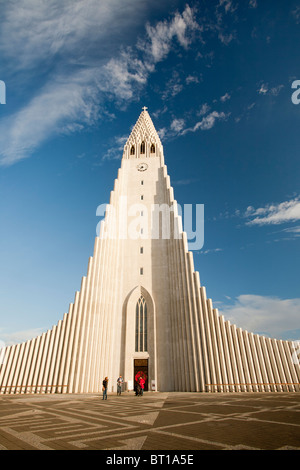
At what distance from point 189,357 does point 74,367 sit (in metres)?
10.1

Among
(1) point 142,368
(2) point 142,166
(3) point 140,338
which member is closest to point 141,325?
(3) point 140,338

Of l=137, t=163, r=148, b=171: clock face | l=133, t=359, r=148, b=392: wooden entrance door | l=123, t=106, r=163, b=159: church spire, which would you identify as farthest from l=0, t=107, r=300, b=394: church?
l=123, t=106, r=163, b=159: church spire

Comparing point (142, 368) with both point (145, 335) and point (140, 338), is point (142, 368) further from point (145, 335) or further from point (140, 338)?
point (145, 335)

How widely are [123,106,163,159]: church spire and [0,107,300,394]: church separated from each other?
883 centimetres

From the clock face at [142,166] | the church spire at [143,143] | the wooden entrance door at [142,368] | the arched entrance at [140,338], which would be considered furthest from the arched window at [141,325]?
the church spire at [143,143]

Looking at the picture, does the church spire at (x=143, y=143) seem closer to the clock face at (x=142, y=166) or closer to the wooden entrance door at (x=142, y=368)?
the clock face at (x=142, y=166)

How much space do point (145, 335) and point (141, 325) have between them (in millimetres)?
1061

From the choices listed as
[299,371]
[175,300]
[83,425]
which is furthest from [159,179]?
[83,425]

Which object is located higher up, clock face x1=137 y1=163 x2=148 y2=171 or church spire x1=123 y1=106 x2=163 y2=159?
church spire x1=123 y1=106 x2=163 y2=159

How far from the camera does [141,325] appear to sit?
2781 cm

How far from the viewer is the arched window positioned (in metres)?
26.9

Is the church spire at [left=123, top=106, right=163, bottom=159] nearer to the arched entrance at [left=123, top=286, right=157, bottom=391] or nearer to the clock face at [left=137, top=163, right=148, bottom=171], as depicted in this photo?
the clock face at [left=137, top=163, right=148, bottom=171]

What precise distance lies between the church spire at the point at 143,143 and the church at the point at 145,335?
8829 mm

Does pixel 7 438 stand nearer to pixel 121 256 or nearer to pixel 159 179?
pixel 121 256
